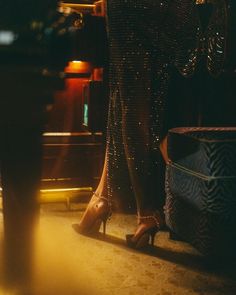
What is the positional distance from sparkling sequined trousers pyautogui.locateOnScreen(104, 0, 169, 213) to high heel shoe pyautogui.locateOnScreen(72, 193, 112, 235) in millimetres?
102

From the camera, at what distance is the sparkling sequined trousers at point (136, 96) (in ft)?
10.3

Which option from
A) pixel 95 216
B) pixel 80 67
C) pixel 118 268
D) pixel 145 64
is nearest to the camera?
pixel 118 268

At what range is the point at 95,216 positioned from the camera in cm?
355

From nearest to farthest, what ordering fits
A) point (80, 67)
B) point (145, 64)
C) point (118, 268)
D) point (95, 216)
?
point (118, 268) → point (145, 64) → point (95, 216) → point (80, 67)

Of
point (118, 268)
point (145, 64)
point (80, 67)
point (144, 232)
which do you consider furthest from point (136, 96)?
point (80, 67)

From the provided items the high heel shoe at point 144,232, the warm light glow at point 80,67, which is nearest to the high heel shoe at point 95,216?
the high heel shoe at point 144,232

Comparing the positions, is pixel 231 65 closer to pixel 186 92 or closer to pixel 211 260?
pixel 186 92

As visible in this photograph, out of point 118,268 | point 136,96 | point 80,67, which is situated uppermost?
point 80,67

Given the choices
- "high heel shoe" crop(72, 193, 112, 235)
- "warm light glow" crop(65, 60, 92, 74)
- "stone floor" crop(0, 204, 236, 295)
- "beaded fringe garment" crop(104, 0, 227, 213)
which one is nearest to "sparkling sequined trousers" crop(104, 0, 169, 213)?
"beaded fringe garment" crop(104, 0, 227, 213)

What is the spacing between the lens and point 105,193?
3568 mm

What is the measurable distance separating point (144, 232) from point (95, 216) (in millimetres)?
441

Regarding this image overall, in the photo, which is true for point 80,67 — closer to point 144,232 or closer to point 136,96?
point 136,96

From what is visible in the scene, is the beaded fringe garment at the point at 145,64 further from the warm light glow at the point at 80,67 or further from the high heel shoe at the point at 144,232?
the warm light glow at the point at 80,67

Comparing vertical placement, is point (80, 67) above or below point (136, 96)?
above
